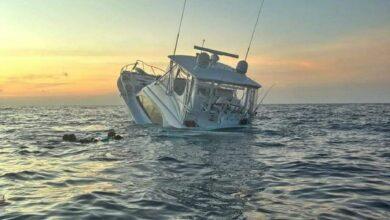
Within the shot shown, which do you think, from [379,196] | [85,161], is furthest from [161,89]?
[379,196]

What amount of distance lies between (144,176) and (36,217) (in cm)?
528

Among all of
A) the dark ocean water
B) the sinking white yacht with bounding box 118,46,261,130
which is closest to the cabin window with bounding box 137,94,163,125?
the sinking white yacht with bounding box 118,46,261,130

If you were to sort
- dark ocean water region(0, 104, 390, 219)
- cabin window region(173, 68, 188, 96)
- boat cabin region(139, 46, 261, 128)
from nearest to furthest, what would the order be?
dark ocean water region(0, 104, 390, 219) < boat cabin region(139, 46, 261, 128) < cabin window region(173, 68, 188, 96)

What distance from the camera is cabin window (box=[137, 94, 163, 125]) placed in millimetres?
32719

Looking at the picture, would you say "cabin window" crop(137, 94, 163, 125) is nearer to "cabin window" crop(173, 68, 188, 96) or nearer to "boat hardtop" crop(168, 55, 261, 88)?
"cabin window" crop(173, 68, 188, 96)

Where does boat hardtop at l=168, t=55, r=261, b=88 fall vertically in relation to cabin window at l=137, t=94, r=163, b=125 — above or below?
above

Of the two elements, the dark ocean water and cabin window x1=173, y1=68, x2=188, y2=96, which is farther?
cabin window x1=173, y1=68, x2=188, y2=96

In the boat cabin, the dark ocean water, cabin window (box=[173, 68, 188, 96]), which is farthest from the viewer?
cabin window (box=[173, 68, 188, 96])

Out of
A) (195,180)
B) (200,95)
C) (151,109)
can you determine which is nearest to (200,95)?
(200,95)

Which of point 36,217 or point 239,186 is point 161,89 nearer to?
point 239,186

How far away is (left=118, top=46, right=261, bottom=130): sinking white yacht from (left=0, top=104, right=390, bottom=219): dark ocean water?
540 cm

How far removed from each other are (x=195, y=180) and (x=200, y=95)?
1690cm

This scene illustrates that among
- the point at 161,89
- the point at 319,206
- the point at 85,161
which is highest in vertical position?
the point at 161,89

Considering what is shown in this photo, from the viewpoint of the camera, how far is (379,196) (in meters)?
11.0
